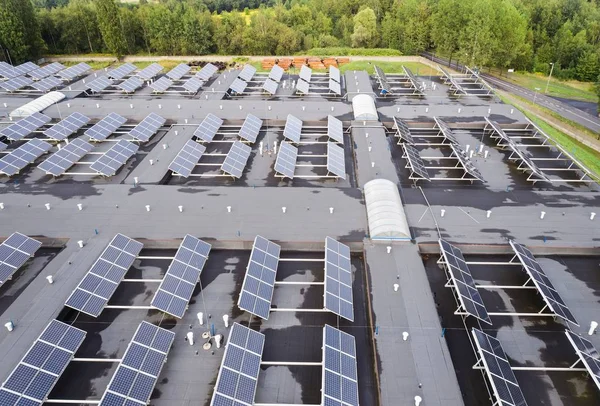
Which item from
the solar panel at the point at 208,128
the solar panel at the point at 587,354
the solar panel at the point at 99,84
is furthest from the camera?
the solar panel at the point at 99,84

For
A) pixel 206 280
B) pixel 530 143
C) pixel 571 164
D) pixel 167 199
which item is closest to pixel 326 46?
pixel 530 143

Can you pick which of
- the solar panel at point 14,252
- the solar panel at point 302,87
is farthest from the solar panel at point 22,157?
the solar panel at point 302,87

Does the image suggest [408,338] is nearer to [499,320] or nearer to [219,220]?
[499,320]

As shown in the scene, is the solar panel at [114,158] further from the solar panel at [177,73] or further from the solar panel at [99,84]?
the solar panel at [177,73]

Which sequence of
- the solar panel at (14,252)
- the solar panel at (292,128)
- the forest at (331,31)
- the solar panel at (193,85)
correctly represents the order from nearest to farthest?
the solar panel at (14,252) < the solar panel at (292,128) < the solar panel at (193,85) < the forest at (331,31)

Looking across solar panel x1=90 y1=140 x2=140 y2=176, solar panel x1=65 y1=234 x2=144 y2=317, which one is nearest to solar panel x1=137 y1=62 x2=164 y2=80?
solar panel x1=90 y1=140 x2=140 y2=176

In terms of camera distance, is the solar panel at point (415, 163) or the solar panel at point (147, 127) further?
the solar panel at point (147, 127)

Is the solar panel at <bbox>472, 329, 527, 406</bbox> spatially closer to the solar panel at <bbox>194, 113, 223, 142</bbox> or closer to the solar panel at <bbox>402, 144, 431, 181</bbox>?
the solar panel at <bbox>402, 144, 431, 181</bbox>

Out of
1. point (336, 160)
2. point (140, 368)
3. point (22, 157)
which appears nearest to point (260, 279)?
point (140, 368)
